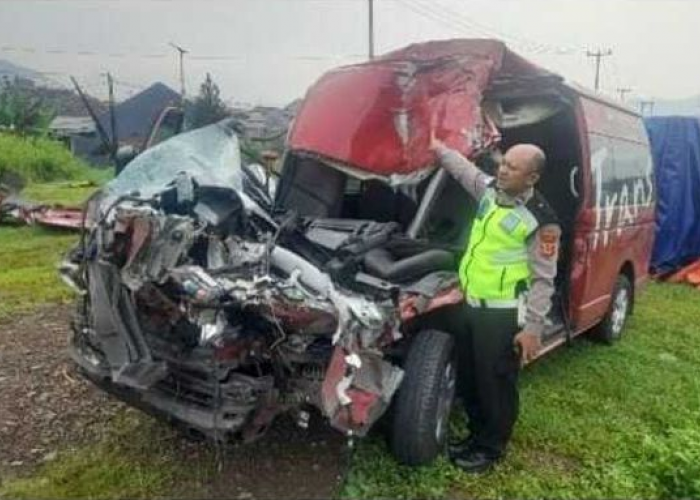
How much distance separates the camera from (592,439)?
468cm

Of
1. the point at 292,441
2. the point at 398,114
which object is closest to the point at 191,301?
the point at 292,441

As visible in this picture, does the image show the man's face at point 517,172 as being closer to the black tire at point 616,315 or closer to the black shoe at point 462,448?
the black shoe at point 462,448

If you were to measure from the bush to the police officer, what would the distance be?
2251 cm

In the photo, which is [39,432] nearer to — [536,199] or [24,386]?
[24,386]

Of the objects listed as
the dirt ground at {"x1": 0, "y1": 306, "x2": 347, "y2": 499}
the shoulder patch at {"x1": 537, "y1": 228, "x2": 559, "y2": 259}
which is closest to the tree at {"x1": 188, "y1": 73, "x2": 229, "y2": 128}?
the dirt ground at {"x1": 0, "y1": 306, "x2": 347, "y2": 499}

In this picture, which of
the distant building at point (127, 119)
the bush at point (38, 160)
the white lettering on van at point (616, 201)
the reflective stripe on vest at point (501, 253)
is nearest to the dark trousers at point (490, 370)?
the reflective stripe on vest at point (501, 253)

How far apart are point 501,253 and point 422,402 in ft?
2.81

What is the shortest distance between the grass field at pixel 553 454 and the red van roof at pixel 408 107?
5.69ft

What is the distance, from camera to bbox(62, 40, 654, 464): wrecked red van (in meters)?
3.54

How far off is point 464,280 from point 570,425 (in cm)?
140

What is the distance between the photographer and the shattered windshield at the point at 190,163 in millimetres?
4156

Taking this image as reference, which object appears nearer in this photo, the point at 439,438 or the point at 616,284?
the point at 439,438

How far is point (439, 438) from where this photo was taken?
4117 millimetres

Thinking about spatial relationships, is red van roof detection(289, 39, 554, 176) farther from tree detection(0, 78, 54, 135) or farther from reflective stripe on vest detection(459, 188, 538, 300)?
tree detection(0, 78, 54, 135)
